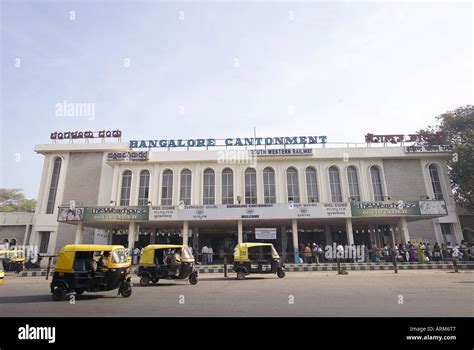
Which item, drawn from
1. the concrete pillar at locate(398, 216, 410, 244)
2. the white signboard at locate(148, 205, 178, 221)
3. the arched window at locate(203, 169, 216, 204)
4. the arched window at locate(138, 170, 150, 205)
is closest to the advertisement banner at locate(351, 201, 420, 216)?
the concrete pillar at locate(398, 216, 410, 244)

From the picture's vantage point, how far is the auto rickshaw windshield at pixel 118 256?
375 inches

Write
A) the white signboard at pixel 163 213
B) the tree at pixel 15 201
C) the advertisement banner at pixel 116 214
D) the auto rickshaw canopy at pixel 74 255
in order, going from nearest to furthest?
the auto rickshaw canopy at pixel 74 255 → the advertisement banner at pixel 116 214 → the white signboard at pixel 163 213 → the tree at pixel 15 201

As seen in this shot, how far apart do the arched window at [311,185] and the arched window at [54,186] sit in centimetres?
2494

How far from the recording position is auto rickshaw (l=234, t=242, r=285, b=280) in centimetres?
1496

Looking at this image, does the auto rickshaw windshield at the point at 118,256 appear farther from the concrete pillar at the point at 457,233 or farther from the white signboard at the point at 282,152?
the concrete pillar at the point at 457,233

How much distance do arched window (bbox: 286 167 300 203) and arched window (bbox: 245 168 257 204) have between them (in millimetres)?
3209

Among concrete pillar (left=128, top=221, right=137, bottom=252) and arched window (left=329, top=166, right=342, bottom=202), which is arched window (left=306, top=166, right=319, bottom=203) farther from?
concrete pillar (left=128, top=221, right=137, bottom=252)

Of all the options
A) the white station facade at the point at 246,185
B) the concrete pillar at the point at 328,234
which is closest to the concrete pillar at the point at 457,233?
the white station facade at the point at 246,185

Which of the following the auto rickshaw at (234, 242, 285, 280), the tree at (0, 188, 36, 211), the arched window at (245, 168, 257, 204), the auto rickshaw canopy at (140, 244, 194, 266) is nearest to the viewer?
the auto rickshaw canopy at (140, 244, 194, 266)

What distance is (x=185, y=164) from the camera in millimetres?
27953

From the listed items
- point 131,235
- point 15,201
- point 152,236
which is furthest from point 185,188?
point 15,201

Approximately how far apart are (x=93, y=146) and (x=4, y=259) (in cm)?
1218
